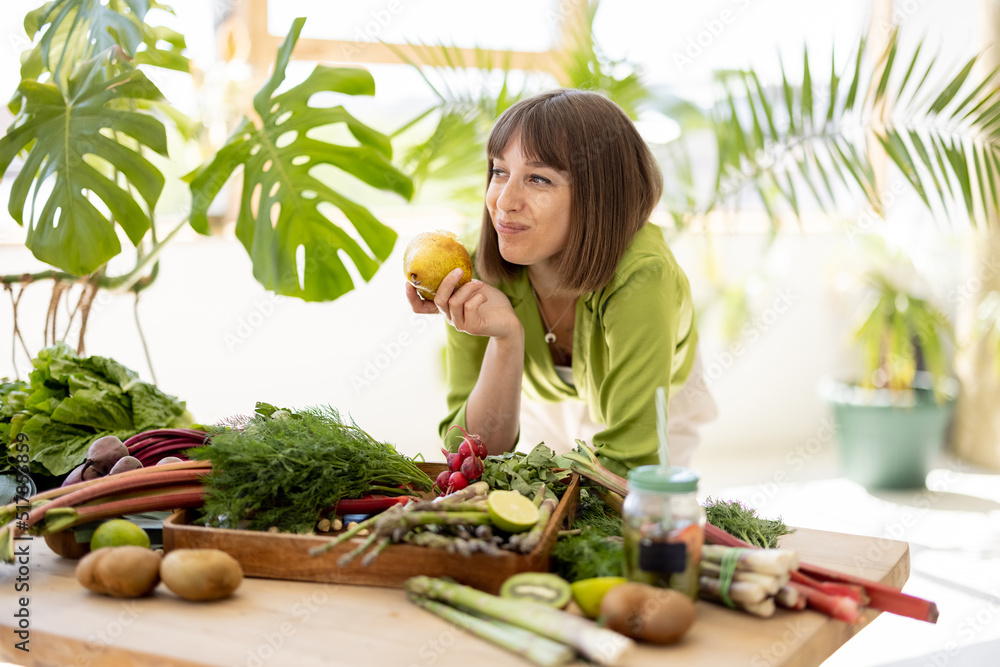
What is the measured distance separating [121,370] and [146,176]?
0.40m

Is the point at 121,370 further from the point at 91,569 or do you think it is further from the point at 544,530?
the point at 544,530

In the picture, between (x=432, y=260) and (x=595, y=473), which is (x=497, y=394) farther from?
(x=595, y=473)

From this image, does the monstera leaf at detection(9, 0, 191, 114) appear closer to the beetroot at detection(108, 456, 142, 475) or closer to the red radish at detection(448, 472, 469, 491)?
the beetroot at detection(108, 456, 142, 475)

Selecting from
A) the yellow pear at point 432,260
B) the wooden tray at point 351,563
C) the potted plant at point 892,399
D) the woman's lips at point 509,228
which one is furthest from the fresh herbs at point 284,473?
the potted plant at point 892,399

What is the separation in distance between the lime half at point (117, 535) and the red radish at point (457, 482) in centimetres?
42

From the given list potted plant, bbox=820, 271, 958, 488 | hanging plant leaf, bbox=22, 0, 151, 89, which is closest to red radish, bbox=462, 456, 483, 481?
hanging plant leaf, bbox=22, 0, 151, 89

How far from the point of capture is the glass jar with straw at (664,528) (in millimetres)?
963

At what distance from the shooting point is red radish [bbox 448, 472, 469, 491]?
1252 millimetres

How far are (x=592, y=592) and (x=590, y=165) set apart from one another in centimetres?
84

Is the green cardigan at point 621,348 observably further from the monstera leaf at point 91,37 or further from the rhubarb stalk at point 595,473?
the monstera leaf at point 91,37

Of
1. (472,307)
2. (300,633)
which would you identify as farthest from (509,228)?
(300,633)

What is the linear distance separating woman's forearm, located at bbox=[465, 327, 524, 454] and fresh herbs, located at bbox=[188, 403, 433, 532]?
1.48 ft

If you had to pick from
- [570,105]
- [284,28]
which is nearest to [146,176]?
[570,105]

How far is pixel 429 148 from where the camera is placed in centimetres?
274
